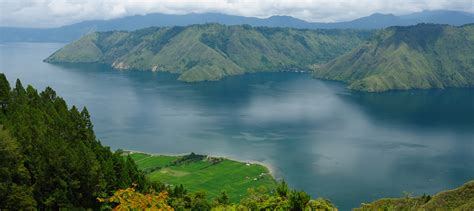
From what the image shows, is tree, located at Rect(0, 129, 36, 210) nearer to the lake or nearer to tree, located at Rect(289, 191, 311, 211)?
tree, located at Rect(289, 191, 311, 211)

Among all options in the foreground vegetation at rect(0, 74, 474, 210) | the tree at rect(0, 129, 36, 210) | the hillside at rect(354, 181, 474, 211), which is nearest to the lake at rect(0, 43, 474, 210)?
the hillside at rect(354, 181, 474, 211)

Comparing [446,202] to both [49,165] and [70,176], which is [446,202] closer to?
[70,176]

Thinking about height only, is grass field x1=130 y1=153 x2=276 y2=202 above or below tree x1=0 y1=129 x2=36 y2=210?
below

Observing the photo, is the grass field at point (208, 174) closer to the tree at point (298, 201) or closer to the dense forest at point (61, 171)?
the dense forest at point (61, 171)

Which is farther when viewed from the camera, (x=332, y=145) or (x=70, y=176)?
(x=332, y=145)

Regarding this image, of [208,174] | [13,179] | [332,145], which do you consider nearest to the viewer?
[13,179]

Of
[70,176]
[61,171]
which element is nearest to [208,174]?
[70,176]

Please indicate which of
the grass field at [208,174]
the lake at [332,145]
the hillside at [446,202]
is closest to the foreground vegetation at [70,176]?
the hillside at [446,202]
